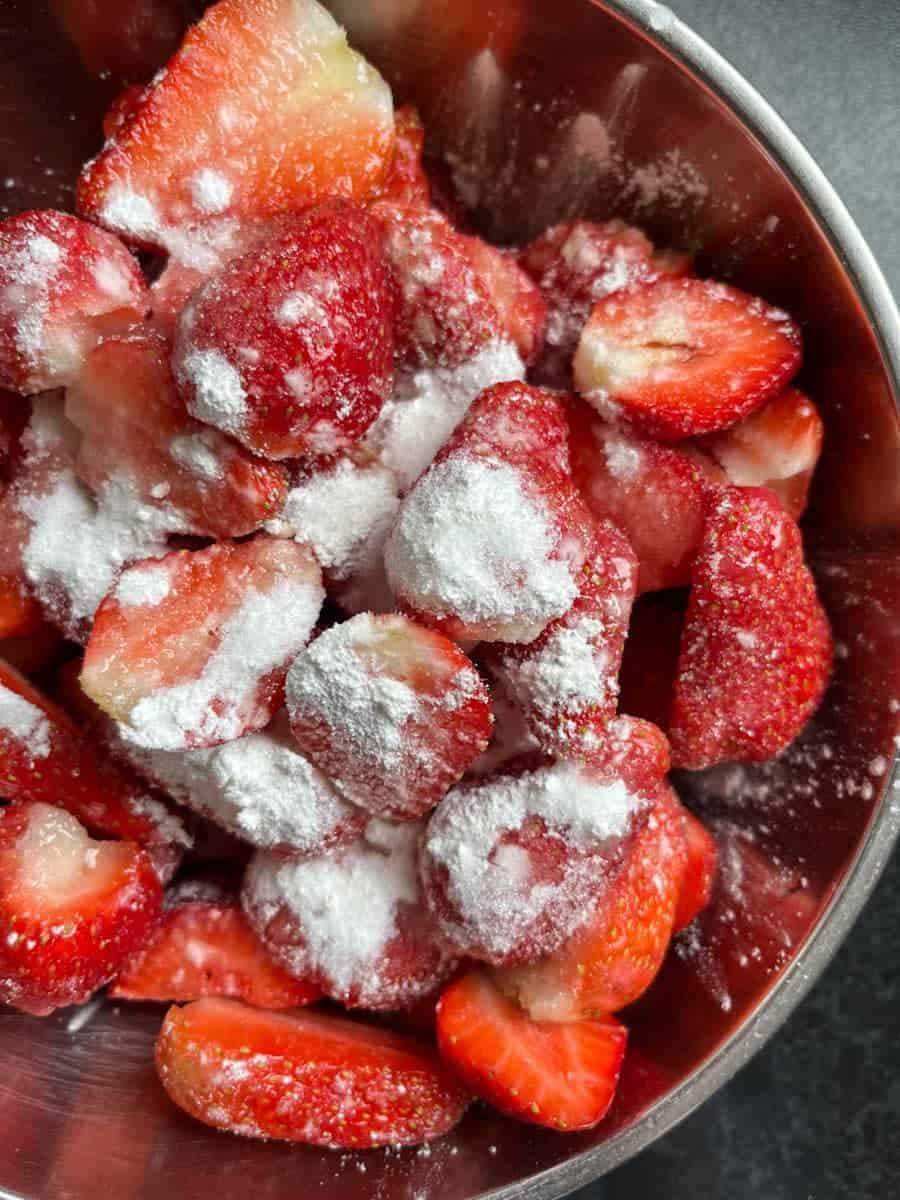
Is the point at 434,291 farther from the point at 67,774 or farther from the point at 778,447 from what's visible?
the point at 67,774

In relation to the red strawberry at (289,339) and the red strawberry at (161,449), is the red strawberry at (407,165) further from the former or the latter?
the red strawberry at (161,449)

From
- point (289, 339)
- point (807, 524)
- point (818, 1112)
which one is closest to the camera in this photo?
point (289, 339)

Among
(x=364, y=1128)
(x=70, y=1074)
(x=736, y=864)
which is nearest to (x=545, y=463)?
(x=736, y=864)

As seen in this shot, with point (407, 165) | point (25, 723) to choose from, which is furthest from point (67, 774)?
point (407, 165)

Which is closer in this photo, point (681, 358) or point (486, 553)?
point (486, 553)

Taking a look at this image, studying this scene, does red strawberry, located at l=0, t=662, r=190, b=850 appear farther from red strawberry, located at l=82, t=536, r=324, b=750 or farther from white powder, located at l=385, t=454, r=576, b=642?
white powder, located at l=385, t=454, r=576, b=642
